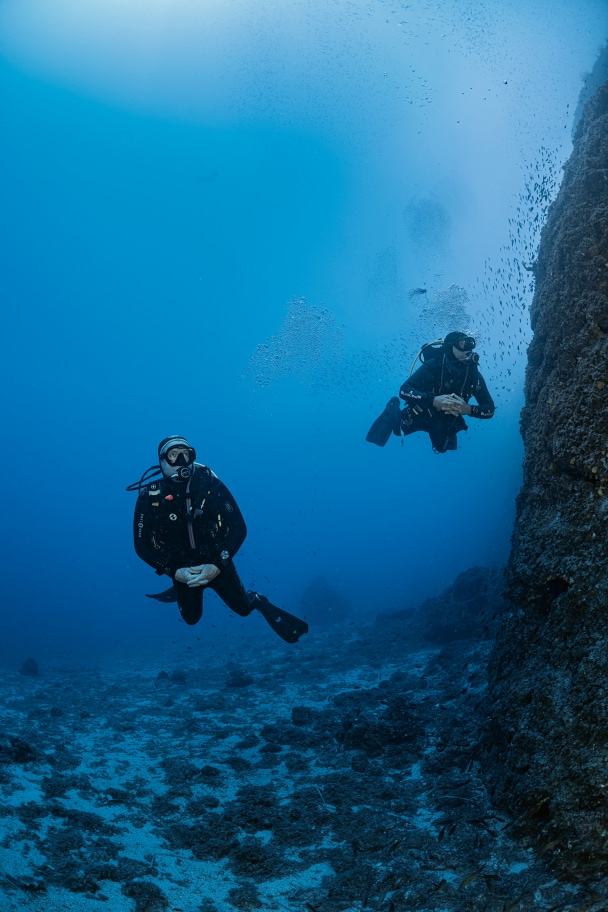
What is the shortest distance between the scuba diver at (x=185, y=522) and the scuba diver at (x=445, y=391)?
2896 millimetres

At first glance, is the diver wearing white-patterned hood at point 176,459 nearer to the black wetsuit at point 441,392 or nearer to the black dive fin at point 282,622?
the black dive fin at point 282,622

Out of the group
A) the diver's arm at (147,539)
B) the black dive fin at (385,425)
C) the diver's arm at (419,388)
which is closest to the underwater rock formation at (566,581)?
the diver's arm at (419,388)

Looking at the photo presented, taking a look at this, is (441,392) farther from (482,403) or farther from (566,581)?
(566,581)

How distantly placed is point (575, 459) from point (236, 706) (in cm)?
715

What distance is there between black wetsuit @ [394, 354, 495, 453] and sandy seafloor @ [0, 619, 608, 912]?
11.5 feet

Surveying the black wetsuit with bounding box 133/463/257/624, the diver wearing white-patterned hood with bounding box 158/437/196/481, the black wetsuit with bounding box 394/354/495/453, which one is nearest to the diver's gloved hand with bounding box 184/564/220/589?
the black wetsuit with bounding box 133/463/257/624

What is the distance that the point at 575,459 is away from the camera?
4.31 metres

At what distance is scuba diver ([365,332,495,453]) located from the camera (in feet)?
22.1

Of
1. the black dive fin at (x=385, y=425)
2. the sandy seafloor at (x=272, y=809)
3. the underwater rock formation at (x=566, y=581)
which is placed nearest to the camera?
the sandy seafloor at (x=272, y=809)

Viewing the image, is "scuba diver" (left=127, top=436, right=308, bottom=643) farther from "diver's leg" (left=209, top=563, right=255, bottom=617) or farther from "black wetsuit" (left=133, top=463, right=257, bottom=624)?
"diver's leg" (left=209, top=563, right=255, bottom=617)

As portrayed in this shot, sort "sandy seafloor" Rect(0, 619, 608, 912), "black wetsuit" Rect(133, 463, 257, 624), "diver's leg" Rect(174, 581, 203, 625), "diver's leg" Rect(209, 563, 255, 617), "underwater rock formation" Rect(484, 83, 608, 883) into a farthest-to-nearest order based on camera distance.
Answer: "diver's leg" Rect(209, 563, 255, 617) < "diver's leg" Rect(174, 581, 203, 625) < "black wetsuit" Rect(133, 463, 257, 624) < "underwater rock formation" Rect(484, 83, 608, 883) < "sandy seafloor" Rect(0, 619, 608, 912)

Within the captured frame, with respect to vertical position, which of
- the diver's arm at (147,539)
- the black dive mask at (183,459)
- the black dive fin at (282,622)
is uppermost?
the black dive mask at (183,459)

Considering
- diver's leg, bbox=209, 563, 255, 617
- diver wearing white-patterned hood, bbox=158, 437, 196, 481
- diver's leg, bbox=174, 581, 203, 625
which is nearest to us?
diver wearing white-patterned hood, bbox=158, 437, 196, 481

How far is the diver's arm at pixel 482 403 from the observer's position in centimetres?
666
